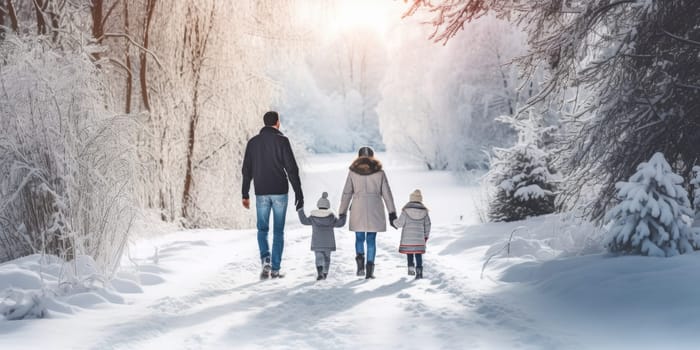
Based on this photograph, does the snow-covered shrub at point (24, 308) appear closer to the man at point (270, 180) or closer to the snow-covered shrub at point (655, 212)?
the man at point (270, 180)

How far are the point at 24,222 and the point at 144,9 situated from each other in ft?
20.3

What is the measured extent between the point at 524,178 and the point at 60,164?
833 centimetres

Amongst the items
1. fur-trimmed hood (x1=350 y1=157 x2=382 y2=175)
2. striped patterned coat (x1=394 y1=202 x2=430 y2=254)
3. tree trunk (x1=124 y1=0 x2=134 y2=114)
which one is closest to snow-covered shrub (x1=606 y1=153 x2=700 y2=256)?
striped patterned coat (x1=394 y1=202 x2=430 y2=254)

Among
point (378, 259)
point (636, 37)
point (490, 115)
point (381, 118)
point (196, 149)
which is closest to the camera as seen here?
point (636, 37)

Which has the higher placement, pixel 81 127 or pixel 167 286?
pixel 81 127

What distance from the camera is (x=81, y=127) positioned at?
18.7 feet

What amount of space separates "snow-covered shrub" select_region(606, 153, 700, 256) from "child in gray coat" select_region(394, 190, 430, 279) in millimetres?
2041

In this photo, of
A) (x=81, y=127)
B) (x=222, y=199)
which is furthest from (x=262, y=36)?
(x=81, y=127)

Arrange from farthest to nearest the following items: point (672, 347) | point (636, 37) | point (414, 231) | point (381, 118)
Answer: point (381, 118), point (414, 231), point (636, 37), point (672, 347)

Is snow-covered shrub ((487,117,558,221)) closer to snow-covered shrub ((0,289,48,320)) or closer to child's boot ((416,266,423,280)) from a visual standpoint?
child's boot ((416,266,423,280))

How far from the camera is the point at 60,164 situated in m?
5.42

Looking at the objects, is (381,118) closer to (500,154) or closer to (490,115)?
(490,115)

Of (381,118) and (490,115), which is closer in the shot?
(490,115)

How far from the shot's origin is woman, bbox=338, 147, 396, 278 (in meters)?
6.64
